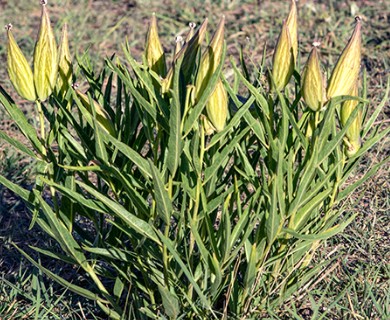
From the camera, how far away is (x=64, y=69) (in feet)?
5.18

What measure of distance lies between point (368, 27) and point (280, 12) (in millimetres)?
469

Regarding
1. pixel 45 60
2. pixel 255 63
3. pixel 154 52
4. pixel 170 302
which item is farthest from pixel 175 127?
pixel 255 63

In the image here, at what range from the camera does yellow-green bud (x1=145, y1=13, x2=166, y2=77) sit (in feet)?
4.84

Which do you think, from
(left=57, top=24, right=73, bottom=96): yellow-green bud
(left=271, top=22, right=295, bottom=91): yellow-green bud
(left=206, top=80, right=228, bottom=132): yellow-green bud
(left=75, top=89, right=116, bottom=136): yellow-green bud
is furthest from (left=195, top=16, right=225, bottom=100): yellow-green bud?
(left=57, top=24, right=73, bottom=96): yellow-green bud

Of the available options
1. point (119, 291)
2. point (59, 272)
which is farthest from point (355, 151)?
point (59, 272)

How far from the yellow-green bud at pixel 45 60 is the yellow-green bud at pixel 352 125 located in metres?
0.59

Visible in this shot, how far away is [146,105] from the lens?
1423mm

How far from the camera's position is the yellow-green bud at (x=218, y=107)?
1.38 meters

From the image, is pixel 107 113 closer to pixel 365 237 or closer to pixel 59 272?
pixel 59 272

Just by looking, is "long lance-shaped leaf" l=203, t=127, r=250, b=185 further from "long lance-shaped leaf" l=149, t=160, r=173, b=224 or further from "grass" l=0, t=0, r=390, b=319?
"grass" l=0, t=0, r=390, b=319

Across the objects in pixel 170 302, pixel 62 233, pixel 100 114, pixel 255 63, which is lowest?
pixel 255 63

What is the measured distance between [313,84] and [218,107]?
7.3 inches

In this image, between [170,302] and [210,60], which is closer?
[210,60]

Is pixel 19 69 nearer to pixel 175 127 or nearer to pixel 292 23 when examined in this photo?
pixel 175 127
